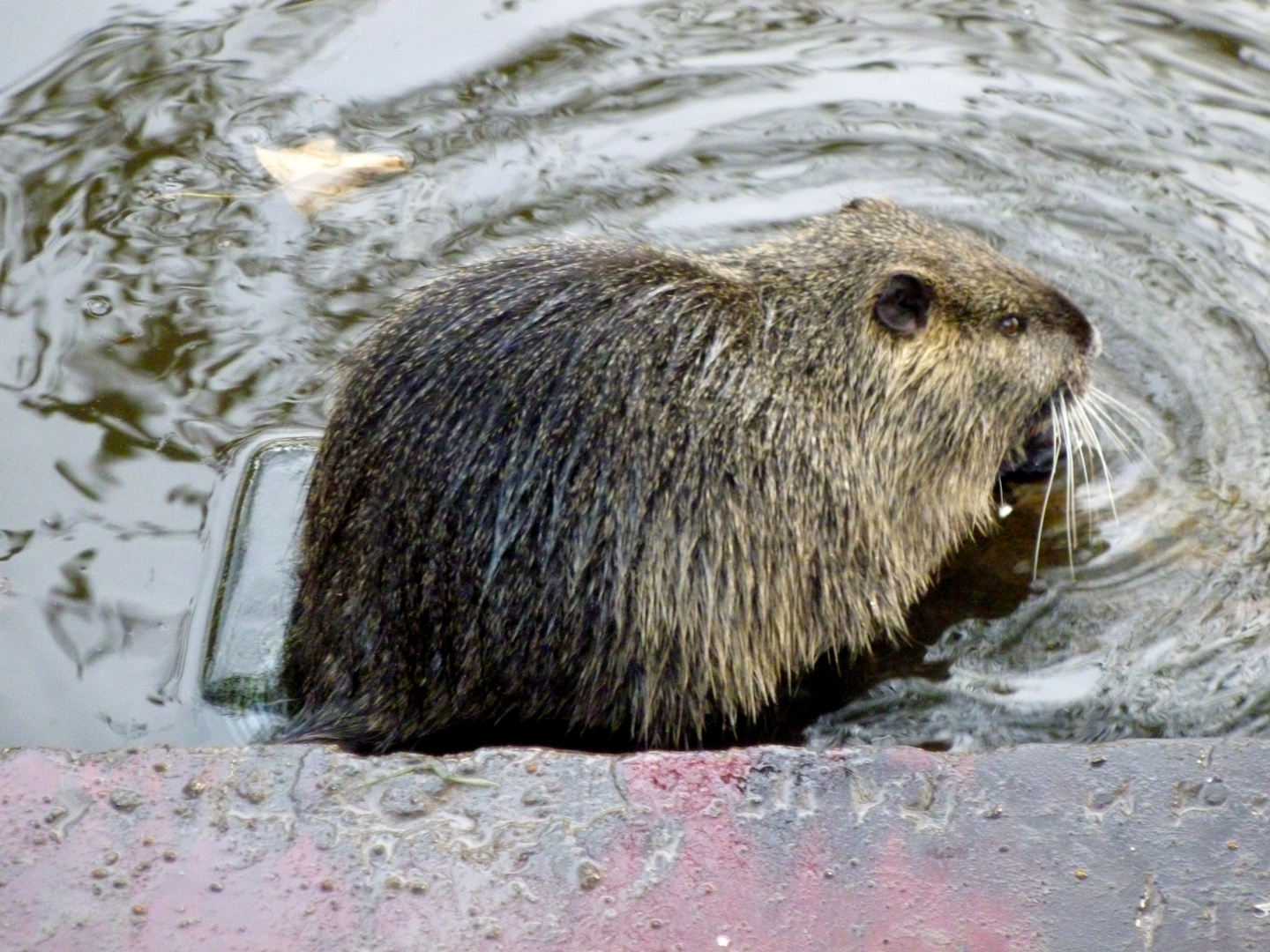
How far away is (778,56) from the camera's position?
4.97 meters

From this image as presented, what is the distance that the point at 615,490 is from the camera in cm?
281

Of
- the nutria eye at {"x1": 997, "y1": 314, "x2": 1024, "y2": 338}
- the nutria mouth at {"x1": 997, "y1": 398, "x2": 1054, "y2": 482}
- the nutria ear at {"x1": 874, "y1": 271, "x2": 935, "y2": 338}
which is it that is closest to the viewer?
the nutria ear at {"x1": 874, "y1": 271, "x2": 935, "y2": 338}

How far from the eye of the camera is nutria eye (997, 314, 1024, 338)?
10.9ft

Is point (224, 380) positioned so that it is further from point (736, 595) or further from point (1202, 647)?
point (1202, 647)

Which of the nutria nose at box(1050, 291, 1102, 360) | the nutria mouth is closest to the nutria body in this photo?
the nutria nose at box(1050, 291, 1102, 360)

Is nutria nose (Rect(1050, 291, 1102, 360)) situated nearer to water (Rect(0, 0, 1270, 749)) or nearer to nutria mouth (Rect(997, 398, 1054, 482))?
nutria mouth (Rect(997, 398, 1054, 482))

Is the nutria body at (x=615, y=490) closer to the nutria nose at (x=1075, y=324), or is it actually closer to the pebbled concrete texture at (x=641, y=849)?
the nutria nose at (x=1075, y=324)

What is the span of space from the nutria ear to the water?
2.04 ft

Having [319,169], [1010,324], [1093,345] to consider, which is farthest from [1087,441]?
[319,169]

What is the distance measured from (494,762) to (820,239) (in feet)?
5.20

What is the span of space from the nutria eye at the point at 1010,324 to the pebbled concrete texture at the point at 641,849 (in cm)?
131

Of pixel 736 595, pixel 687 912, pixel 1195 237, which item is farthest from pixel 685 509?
pixel 1195 237

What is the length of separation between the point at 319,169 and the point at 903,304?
1.97 metres

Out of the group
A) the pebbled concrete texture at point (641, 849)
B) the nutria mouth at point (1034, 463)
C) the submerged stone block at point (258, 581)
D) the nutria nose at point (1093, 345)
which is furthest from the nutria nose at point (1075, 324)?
the submerged stone block at point (258, 581)
